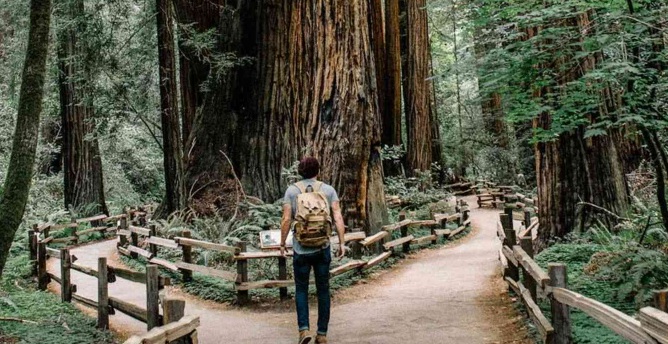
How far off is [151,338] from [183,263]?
19.9 ft

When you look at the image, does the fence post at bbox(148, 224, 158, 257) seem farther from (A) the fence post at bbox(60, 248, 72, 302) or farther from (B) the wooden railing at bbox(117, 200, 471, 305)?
(A) the fence post at bbox(60, 248, 72, 302)

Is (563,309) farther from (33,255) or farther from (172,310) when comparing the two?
(33,255)

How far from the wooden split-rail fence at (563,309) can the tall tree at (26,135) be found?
5620mm

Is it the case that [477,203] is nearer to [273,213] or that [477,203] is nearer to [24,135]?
[273,213]

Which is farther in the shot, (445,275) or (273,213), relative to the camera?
(273,213)

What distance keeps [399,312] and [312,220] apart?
272 centimetres

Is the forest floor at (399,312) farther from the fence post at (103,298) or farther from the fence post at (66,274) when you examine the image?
the fence post at (66,274)

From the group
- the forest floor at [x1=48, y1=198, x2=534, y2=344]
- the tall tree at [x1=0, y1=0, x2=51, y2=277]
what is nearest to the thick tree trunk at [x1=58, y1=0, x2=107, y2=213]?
the forest floor at [x1=48, y1=198, x2=534, y2=344]

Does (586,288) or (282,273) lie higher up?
(282,273)

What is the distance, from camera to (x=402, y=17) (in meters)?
25.2

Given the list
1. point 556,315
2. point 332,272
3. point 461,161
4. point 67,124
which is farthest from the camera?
point 461,161

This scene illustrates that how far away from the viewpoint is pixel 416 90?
2320cm

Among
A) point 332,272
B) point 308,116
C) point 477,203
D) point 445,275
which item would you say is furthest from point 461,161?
point 332,272

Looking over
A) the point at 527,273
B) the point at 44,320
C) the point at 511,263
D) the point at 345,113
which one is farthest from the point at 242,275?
the point at 345,113
